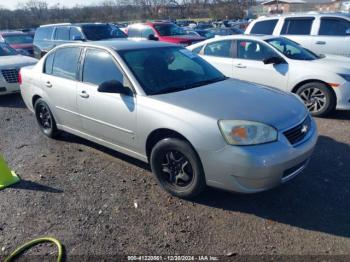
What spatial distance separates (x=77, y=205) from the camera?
11.8ft

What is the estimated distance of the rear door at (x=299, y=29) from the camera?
356 inches

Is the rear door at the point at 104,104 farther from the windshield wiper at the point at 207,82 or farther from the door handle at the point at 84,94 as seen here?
the windshield wiper at the point at 207,82

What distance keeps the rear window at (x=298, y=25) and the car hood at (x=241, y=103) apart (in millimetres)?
5935

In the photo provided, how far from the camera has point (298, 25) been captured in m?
9.16

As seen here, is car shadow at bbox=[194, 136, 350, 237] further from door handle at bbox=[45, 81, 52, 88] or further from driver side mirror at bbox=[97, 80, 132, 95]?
door handle at bbox=[45, 81, 52, 88]

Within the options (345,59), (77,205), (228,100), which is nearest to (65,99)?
(77,205)

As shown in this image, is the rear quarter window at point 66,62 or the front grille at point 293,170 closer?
the front grille at point 293,170

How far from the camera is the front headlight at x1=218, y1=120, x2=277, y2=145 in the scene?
3.08 m

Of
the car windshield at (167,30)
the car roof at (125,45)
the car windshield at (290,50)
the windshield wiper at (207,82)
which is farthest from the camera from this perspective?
the car windshield at (167,30)

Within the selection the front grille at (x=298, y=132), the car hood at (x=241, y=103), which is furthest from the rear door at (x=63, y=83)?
the front grille at (x=298, y=132)

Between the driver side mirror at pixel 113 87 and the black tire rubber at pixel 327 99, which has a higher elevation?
the driver side mirror at pixel 113 87

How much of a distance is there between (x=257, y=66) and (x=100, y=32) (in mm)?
7603

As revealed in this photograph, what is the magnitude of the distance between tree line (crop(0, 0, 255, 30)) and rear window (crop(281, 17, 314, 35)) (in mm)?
43282

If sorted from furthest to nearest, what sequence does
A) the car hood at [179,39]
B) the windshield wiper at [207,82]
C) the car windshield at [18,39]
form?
the car windshield at [18,39]
the car hood at [179,39]
the windshield wiper at [207,82]
